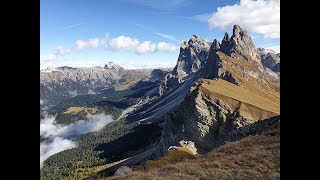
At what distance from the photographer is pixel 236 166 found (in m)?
37.9

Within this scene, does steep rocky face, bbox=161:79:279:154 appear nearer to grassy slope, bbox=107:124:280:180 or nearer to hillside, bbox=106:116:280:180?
grassy slope, bbox=107:124:280:180

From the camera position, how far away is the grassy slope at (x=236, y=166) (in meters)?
34.7

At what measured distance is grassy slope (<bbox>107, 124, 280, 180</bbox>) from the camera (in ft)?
114

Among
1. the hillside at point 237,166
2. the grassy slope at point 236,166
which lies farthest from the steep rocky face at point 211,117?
the hillside at point 237,166

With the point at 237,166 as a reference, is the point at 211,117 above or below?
below

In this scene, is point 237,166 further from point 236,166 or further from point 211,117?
point 211,117

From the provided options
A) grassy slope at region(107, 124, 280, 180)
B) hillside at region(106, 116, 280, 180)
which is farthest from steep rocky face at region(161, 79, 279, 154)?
hillside at region(106, 116, 280, 180)

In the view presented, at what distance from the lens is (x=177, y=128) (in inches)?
6491

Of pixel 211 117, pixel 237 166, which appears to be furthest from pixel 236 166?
pixel 211 117
